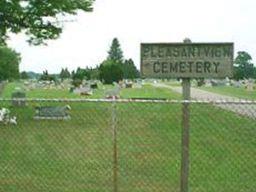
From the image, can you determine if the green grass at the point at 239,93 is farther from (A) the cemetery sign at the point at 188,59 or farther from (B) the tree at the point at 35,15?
(A) the cemetery sign at the point at 188,59

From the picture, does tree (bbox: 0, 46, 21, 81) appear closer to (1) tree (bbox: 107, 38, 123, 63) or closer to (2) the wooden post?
(1) tree (bbox: 107, 38, 123, 63)

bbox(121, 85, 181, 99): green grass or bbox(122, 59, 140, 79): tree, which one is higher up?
bbox(121, 85, 181, 99): green grass

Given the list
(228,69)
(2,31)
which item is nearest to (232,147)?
(228,69)

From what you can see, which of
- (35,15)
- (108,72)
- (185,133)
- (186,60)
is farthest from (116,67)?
(186,60)

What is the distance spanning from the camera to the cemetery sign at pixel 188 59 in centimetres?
948

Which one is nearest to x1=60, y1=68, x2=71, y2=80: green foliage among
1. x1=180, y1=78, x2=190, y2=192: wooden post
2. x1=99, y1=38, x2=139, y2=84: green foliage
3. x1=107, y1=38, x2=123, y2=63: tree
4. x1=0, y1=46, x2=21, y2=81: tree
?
x1=99, y1=38, x2=139, y2=84: green foliage

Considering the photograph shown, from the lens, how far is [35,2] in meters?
28.4

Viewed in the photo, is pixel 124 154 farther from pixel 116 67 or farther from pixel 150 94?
pixel 116 67

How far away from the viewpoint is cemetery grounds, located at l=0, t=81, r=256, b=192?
11677 millimetres

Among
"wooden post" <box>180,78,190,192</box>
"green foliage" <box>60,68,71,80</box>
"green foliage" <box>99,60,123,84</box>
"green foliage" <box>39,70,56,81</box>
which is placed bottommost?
"green foliage" <box>60,68,71,80</box>

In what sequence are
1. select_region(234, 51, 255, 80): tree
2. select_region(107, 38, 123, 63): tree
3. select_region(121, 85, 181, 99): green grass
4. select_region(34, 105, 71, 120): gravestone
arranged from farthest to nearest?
select_region(107, 38, 123, 63): tree < select_region(234, 51, 255, 80): tree < select_region(121, 85, 181, 99): green grass < select_region(34, 105, 71, 120): gravestone

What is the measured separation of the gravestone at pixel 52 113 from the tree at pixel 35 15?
5.29 m

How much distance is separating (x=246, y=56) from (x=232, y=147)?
139348 millimetres

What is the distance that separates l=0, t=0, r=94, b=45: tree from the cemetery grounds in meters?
7.34
